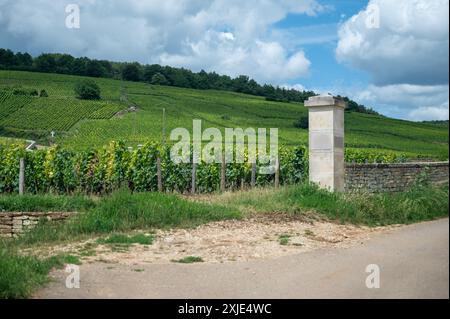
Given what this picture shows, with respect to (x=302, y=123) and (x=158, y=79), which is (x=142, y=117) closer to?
(x=302, y=123)

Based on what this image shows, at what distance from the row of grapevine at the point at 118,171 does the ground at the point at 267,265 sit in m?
10.3

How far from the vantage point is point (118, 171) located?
70.5ft

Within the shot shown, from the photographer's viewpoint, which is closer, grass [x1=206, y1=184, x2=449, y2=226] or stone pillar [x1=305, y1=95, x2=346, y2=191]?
grass [x1=206, y1=184, x2=449, y2=226]

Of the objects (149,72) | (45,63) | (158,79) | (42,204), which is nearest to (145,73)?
(149,72)

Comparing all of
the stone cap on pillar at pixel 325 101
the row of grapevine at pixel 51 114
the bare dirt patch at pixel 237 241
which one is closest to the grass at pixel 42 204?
the bare dirt patch at pixel 237 241

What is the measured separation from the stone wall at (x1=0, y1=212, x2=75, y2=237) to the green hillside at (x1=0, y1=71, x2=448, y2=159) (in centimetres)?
2845

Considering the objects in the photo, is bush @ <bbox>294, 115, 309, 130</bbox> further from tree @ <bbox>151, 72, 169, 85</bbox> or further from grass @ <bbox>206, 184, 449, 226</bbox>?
grass @ <bbox>206, 184, 449, 226</bbox>

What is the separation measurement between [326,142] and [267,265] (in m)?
6.53

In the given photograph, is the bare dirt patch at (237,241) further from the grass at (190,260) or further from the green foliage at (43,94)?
the green foliage at (43,94)

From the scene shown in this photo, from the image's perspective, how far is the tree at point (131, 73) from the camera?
88.6 m

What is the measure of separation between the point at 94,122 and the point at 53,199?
4213 centimetres

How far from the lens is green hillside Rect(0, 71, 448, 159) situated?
50562 millimetres

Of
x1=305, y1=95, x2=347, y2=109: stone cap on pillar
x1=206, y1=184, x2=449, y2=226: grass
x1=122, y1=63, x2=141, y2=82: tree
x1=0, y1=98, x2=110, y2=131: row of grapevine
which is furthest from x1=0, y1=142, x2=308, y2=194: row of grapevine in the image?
x1=122, y1=63, x2=141, y2=82: tree
